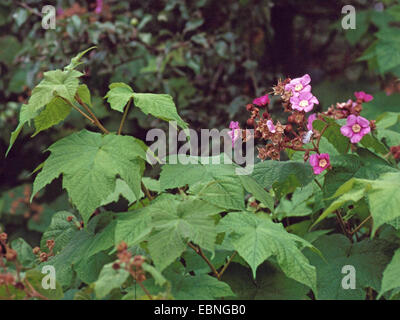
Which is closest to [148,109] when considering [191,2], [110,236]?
[110,236]

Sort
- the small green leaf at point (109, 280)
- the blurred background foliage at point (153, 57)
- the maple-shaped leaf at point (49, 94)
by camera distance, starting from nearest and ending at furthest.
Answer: the small green leaf at point (109, 280), the maple-shaped leaf at point (49, 94), the blurred background foliage at point (153, 57)

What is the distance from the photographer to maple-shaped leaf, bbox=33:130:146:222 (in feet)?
3.92

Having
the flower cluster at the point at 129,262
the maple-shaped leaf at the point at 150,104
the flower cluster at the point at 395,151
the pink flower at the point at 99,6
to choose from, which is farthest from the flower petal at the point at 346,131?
the pink flower at the point at 99,6

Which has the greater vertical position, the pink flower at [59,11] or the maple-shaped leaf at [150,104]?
the pink flower at [59,11]

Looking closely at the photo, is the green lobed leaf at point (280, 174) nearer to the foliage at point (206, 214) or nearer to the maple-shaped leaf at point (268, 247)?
the foliage at point (206, 214)

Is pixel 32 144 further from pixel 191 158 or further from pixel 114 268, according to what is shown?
pixel 114 268

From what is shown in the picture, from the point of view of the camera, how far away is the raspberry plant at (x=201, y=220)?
110cm

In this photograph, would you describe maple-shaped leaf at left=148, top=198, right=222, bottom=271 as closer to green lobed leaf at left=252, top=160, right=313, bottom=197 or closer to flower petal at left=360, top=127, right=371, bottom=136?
green lobed leaf at left=252, top=160, right=313, bottom=197

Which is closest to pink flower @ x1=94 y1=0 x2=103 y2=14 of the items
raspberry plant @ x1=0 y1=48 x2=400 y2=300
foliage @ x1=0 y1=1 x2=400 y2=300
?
foliage @ x1=0 y1=1 x2=400 y2=300

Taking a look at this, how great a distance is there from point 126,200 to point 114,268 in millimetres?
766

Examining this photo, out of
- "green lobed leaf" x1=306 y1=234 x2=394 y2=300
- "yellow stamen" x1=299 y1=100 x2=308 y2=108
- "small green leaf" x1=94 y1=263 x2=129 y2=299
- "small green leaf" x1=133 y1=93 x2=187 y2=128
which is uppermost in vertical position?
"small green leaf" x1=133 y1=93 x2=187 y2=128

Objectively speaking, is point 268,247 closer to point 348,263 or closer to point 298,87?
point 348,263

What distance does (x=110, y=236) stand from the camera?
1252mm

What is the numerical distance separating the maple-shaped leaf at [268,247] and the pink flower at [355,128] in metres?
0.33
